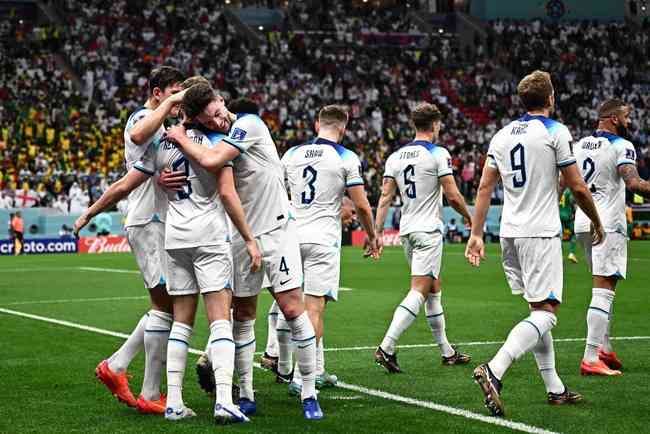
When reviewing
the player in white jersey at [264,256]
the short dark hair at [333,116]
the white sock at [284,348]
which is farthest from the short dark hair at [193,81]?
the white sock at [284,348]

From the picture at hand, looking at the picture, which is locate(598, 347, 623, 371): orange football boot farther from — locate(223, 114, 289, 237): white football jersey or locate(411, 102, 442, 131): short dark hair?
locate(223, 114, 289, 237): white football jersey

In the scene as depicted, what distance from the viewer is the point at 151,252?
8.16 meters

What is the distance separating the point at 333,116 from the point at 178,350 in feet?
8.94

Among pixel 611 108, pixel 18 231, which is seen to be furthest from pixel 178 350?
pixel 18 231

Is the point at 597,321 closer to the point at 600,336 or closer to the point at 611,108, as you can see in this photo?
the point at 600,336

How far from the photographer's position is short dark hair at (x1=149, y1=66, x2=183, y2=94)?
8133 mm

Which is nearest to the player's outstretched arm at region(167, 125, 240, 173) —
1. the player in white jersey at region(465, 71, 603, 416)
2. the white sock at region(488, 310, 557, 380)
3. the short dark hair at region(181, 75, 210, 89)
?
the short dark hair at region(181, 75, 210, 89)

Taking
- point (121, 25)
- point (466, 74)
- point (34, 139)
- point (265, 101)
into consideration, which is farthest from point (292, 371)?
point (466, 74)

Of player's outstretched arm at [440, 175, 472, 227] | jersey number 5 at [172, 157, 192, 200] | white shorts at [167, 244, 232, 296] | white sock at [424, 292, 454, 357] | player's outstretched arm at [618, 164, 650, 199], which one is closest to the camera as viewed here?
white shorts at [167, 244, 232, 296]

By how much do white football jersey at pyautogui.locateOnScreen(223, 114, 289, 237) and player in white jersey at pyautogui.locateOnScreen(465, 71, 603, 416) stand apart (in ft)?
5.01

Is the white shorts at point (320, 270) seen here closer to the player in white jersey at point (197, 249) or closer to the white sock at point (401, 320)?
the white sock at point (401, 320)

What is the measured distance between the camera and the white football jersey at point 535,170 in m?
8.04

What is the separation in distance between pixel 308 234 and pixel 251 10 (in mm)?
47831

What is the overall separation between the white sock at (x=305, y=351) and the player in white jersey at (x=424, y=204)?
2573mm
